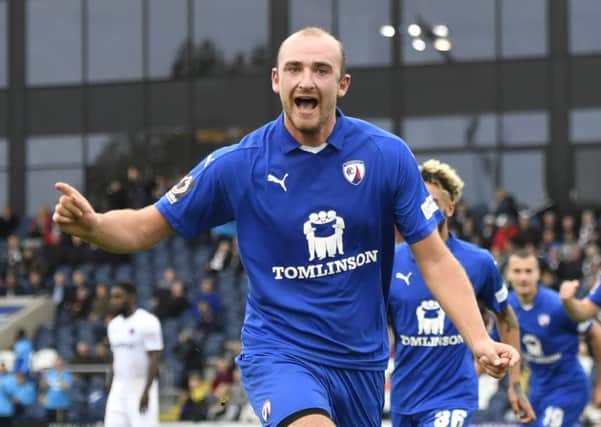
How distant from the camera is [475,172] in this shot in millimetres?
27375

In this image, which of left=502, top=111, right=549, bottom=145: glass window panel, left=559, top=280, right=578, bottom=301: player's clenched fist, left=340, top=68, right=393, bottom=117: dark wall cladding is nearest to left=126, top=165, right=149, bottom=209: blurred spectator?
left=340, top=68, right=393, bottom=117: dark wall cladding

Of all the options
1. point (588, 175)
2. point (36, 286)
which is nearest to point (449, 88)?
point (588, 175)

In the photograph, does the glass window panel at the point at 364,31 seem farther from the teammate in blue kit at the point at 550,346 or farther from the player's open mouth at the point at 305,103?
the player's open mouth at the point at 305,103

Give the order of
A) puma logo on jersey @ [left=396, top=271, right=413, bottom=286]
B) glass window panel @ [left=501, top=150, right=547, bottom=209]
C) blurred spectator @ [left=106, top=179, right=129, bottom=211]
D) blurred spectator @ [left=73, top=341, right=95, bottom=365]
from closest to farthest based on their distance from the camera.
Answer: puma logo on jersey @ [left=396, top=271, right=413, bottom=286] → blurred spectator @ [left=73, top=341, right=95, bottom=365] → blurred spectator @ [left=106, top=179, right=129, bottom=211] → glass window panel @ [left=501, top=150, right=547, bottom=209]

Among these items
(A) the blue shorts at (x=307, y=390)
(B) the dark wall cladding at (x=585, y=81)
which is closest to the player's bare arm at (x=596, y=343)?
(A) the blue shorts at (x=307, y=390)

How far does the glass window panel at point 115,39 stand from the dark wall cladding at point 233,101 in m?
1.82

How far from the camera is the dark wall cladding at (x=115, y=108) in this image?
30484mm

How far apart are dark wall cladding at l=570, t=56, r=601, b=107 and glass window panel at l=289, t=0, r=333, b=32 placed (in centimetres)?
563

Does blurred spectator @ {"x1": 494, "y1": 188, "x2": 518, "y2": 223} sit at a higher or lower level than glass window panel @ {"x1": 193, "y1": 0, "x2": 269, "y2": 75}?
lower

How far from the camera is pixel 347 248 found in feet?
17.2

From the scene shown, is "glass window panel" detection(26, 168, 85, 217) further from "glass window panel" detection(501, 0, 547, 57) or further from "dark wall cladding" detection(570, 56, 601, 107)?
"dark wall cladding" detection(570, 56, 601, 107)

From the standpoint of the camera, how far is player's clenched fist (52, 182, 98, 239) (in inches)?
185

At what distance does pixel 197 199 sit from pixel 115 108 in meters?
25.8

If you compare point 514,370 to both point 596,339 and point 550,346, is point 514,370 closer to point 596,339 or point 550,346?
point 550,346
